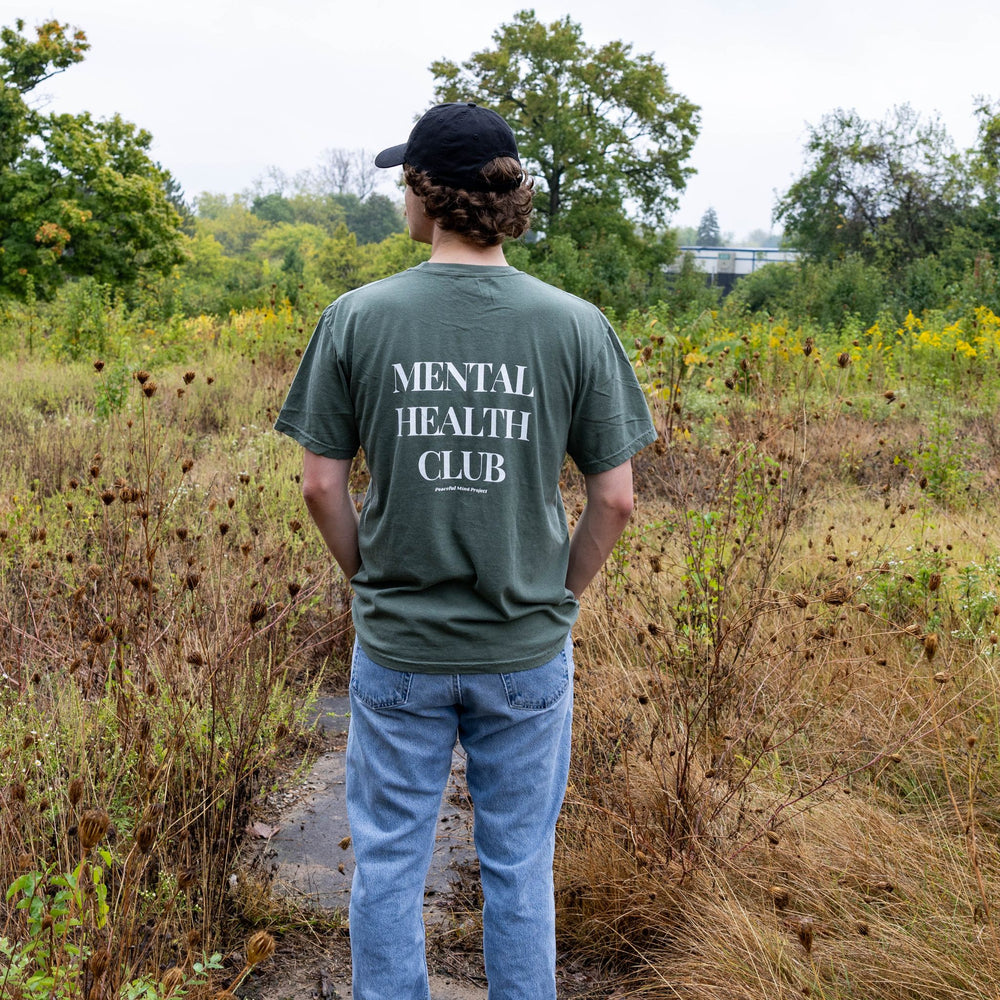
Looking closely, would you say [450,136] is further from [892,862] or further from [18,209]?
[18,209]

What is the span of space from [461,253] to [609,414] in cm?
40

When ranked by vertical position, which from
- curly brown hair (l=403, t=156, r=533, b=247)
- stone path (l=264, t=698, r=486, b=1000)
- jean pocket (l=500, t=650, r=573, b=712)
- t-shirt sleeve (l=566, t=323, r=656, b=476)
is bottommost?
stone path (l=264, t=698, r=486, b=1000)

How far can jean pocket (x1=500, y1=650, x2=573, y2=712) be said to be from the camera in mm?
1759

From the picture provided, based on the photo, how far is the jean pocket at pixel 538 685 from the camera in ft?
5.77

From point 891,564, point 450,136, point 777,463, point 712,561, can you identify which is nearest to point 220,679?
point 712,561

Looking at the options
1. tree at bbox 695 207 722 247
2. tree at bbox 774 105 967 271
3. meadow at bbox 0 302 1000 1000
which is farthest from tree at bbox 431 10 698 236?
tree at bbox 695 207 722 247

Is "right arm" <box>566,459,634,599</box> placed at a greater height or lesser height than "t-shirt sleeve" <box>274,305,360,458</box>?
lesser

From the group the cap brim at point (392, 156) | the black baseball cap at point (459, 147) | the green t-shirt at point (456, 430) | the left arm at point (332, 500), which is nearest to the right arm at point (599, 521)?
the green t-shirt at point (456, 430)

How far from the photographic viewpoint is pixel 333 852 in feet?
10.2

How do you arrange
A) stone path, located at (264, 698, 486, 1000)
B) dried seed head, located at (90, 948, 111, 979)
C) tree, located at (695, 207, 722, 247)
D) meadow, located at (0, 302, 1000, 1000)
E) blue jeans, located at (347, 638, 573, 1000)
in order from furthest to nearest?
tree, located at (695, 207, 722, 247) < stone path, located at (264, 698, 486, 1000) < meadow, located at (0, 302, 1000, 1000) < blue jeans, located at (347, 638, 573, 1000) < dried seed head, located at (90, 948, 111, 979)

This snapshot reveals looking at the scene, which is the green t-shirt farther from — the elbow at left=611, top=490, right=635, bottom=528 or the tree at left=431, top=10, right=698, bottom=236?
the tree at left=431, top=10, right=698, bottom=236

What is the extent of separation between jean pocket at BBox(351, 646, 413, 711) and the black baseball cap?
0.89 m

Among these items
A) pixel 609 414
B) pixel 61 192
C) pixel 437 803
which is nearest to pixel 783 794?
pixel 437 803

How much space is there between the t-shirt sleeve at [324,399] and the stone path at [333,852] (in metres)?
1.19
